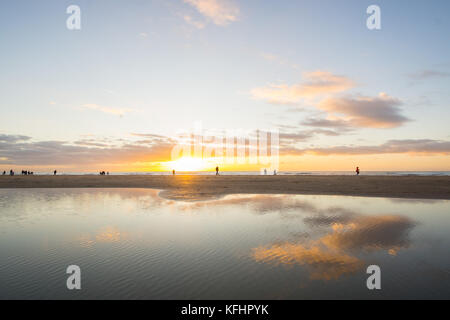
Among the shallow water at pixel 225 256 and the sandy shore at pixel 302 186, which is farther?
the sandy shore at pixel 302 186

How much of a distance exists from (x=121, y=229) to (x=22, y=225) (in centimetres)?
671

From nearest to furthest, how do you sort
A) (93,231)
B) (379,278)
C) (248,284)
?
(248,284), (379,278), (93,231)

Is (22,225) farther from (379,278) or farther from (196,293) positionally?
(379,278)

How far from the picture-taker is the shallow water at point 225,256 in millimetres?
7156

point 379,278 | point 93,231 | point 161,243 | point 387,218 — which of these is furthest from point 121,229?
point 387,218

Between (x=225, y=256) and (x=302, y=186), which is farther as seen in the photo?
(x=302, y=186)

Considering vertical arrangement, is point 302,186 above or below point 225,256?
below

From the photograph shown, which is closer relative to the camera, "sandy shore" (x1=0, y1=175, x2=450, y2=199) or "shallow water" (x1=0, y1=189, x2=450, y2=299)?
"shallow water" (x1=0, y1=189, x2=450, y2=299)

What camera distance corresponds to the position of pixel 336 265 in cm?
898

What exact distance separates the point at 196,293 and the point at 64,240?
29.5ft

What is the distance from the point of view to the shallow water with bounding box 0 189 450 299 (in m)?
7.16

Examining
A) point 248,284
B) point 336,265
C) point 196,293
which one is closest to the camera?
point 196,293

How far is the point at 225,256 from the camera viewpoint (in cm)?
993
